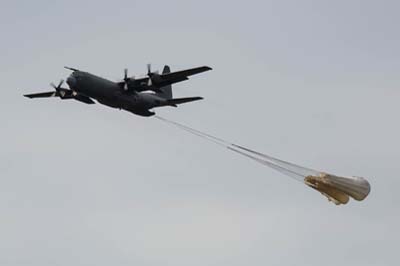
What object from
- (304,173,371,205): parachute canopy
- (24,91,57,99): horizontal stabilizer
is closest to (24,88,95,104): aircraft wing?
(24,91,57,99): horizontal stabilizer

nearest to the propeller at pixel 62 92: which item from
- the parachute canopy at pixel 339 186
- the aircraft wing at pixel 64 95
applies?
the aircraft wing at pixel 64 95

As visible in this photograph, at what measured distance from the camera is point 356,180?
79000mm

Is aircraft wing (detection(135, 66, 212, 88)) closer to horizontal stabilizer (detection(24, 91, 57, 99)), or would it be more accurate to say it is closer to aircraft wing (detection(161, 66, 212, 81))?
aircraft wing (detection(161, 66, 212, 81))

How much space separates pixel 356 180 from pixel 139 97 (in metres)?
24.9

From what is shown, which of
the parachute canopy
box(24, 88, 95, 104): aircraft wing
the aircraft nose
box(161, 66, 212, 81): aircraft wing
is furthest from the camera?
box(24, 88, 95, 104): aircraft wing

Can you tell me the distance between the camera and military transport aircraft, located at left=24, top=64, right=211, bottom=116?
86438 mm

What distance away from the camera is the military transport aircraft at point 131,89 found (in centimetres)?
8644

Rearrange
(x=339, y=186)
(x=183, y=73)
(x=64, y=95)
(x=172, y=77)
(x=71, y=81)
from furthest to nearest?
(x=64, y=95), (x=172, y=77), (x=71, y=81), (x=183, y=73), (x=339, y=186)


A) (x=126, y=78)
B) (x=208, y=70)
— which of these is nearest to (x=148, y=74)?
(x=126, y=78)

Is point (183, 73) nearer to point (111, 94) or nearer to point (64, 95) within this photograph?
point (111, 94)

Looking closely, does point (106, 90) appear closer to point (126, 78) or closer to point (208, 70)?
point (126, 78)

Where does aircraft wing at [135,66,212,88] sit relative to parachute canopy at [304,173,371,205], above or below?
above

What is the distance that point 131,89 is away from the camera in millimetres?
88750

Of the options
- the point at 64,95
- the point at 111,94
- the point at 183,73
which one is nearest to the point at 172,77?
the point at 183,73
